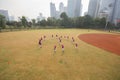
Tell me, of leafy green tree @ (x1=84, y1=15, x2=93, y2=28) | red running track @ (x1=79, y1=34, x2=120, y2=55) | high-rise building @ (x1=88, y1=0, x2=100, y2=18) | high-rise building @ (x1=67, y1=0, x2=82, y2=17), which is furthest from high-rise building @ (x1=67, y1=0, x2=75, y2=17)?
red running track @ (x1=79, y1=34, x2=120, y2=55)

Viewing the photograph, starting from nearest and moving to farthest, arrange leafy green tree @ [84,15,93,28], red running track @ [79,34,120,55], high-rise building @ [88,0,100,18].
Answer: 1. red running track @ [79,34,120,55]
2. leafy green tree @ [84,15,93,28]
3. high-rise building @ [88,0,100,18]

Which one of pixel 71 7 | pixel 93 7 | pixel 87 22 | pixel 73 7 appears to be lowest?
pixel 87 22

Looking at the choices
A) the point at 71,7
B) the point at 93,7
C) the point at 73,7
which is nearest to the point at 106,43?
the point at 93,7

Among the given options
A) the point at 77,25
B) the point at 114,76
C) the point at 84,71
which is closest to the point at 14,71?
the point at 84,71

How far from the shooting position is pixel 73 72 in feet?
26.9

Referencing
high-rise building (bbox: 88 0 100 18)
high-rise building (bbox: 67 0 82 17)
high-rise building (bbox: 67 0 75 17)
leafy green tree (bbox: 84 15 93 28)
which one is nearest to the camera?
leafy green tree (bbox: 84 15 93 28)

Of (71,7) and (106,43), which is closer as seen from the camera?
(106,43)

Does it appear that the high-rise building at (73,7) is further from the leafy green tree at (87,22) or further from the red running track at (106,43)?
the red running track at (106,43)

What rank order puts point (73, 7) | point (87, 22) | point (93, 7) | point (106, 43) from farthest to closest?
point (73, 7) < point (93, 7) < point (87, 22) < point (106, 43)

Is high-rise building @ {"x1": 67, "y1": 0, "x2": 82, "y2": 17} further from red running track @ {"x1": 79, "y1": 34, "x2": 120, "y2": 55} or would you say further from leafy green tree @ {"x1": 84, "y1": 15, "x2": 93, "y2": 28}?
red running track @ {"x1": 79, "y1": 34, "x2": 120, "y2": 55}

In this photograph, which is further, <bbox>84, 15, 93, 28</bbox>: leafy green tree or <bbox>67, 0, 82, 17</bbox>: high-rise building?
<bbox>67, 0, 82, 17</bbox>: high-rise building

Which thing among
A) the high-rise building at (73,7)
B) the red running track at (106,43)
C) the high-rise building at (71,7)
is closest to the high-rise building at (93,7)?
the high-rise building at (73,7)

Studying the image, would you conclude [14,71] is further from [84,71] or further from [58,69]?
[84,71]

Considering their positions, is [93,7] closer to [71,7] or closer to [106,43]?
[71,7]
